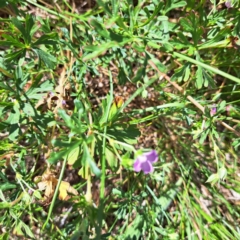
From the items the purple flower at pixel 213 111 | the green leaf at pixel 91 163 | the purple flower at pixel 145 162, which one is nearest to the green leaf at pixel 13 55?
the green leaf at pixel 91 163

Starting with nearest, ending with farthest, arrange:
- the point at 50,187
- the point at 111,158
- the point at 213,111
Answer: the point at 111,158 < the point at 50,187 < the point at 213,111

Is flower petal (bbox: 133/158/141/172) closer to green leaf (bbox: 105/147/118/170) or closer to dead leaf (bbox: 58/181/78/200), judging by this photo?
green leaf (bbox: 105/147/118/170)

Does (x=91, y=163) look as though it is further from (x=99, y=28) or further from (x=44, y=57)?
(x=44, y=57)

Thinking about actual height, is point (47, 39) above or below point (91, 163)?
above

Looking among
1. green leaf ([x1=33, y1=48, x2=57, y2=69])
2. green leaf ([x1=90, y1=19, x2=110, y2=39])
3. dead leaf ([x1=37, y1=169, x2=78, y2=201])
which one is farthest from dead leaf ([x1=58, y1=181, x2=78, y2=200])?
green leaf ([x1=90, y1=19, x2=110, y2=39])

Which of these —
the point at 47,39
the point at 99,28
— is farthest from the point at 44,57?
the point at 99,28

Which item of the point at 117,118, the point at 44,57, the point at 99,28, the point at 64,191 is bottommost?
the point at 64,191

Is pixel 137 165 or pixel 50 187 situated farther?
pixel 50 187

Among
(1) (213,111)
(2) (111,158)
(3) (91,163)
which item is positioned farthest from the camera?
(1) (213,111)
